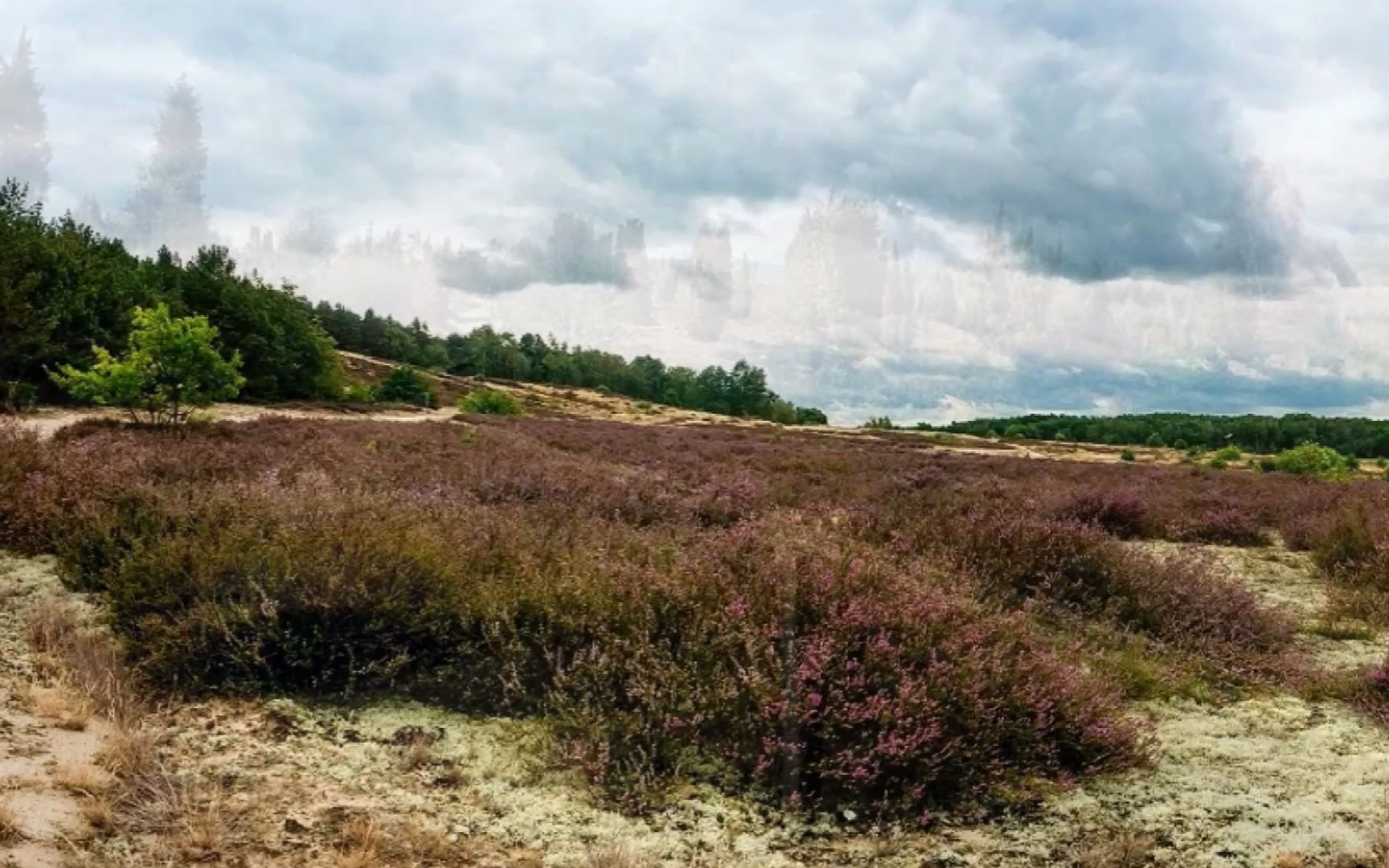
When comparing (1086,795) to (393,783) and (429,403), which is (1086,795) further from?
(429,403)

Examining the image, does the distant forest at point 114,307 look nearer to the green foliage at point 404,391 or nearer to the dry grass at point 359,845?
the green foliage at point 404,391

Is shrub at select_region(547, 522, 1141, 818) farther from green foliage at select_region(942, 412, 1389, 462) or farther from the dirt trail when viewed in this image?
green foliage at select_region(942, 412, 1389, 462)

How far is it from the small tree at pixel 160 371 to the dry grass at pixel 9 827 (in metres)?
16.1

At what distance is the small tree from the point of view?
1711 cm

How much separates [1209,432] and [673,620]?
127521 mm

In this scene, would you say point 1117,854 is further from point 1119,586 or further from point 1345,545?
point 1345,545

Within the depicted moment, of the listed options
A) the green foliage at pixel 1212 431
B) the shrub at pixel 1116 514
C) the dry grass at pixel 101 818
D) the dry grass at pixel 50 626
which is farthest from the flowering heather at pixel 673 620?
the green foliage at pixel 1212 431

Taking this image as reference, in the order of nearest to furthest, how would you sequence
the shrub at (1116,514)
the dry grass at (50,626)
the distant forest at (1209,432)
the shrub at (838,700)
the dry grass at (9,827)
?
the dry grass at (9,827)
the shrub at (838,700)
the dry grass at (50,626)
the shrub at (1116,514)
the distant forest at (1209,432)

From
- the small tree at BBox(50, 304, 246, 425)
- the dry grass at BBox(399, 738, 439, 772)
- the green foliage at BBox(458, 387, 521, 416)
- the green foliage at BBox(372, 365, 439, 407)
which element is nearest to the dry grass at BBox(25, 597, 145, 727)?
the dry grass at BBox(399, 738, 439, 772)

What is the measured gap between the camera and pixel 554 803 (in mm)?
3957

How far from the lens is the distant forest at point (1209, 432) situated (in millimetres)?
99438

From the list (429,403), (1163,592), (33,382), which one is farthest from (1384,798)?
(429,403)

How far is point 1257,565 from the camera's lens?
422 inches

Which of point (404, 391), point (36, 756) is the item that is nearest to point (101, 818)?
point (36, 756)
